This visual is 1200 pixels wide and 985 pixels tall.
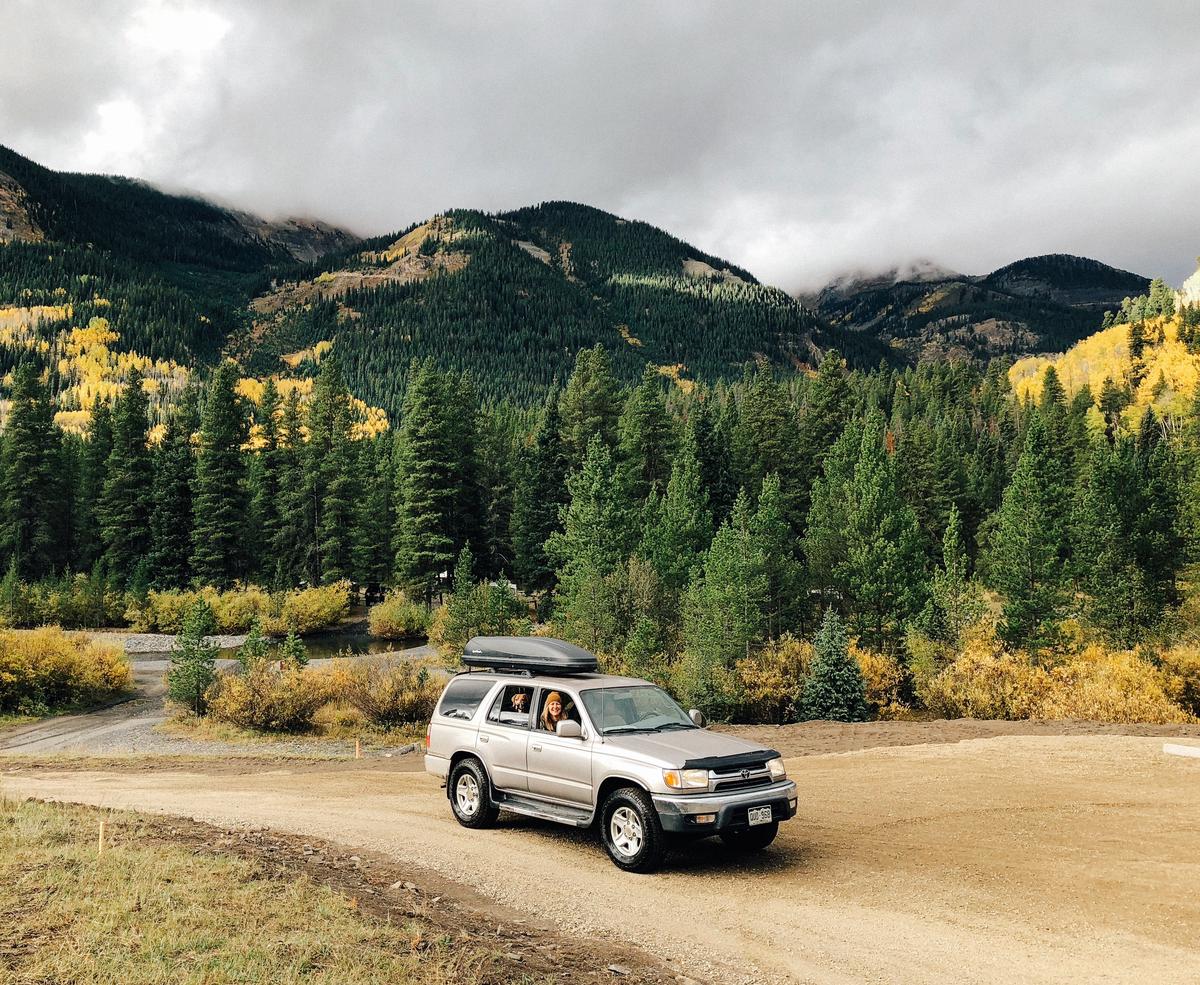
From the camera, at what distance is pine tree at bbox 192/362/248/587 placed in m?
65.2

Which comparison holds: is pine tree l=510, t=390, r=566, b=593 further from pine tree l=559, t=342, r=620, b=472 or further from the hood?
the hood

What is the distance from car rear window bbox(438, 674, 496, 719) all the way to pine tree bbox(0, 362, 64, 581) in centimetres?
6759

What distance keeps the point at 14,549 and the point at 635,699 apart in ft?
240

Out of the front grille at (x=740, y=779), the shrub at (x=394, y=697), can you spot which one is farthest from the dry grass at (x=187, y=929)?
the shrub at (x=394, y=697)

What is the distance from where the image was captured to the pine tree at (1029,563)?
4016cm

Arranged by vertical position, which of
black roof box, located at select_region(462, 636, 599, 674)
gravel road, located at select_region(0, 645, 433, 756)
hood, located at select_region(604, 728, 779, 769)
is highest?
black roof box, located at select_region(462, 636, 599, 674)

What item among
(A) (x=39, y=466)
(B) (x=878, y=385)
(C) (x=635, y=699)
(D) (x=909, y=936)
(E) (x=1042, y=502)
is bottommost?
(D) (x=909, y=936)

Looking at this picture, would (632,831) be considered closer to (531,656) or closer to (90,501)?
(531,656)

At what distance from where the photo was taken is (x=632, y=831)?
33.0ft

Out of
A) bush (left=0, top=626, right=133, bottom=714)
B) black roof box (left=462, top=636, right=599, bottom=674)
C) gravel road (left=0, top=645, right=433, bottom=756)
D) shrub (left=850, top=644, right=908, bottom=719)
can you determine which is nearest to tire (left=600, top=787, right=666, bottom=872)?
black roof box (left=462, top=636, right=599, bottom=674)

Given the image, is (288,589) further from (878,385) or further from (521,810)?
(878,385)

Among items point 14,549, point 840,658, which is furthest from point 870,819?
point 14,549

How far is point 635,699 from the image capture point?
11.5m

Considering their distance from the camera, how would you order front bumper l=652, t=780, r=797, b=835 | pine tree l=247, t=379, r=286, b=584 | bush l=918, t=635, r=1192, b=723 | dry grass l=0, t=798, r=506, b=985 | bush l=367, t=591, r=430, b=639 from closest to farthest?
dry grass l=0, t=798, r=506, b=985 → front bumper l=652, t=780, r=797, b=835 → bush l=918, t=635, r=1192, b=723 → bush l=367, t=591, r=430, b=639 → pine tree l=247, t=379, r=286, b=584
